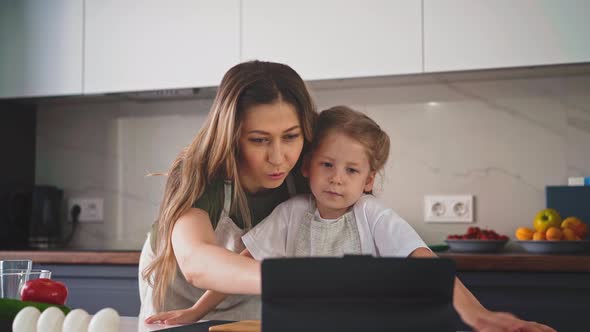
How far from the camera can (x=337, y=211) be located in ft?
5.15

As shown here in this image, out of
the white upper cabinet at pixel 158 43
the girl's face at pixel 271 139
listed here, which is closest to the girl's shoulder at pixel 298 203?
the girl's face at pixel 271 139

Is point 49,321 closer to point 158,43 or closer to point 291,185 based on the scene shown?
point 291,185

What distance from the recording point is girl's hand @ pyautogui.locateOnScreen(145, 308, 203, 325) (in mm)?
1312

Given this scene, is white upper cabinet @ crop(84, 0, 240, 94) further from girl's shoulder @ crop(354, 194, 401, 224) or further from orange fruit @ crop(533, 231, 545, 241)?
girl's shoulder @ crop(354, 194, 401, 224)

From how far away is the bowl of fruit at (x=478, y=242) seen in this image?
2.49 meters

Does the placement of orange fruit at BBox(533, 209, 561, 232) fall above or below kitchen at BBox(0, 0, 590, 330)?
below

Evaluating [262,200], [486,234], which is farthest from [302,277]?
[486,234]

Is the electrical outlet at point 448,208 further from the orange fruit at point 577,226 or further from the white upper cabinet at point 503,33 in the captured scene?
the white upper cabinet at point 503,33

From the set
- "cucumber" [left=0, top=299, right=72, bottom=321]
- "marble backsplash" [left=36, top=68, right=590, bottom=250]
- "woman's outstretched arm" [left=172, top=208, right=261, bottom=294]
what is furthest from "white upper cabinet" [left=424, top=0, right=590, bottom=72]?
"cucumber" [left=0, top=299, right=72, bottom=321]

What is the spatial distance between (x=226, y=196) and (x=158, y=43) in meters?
1.55

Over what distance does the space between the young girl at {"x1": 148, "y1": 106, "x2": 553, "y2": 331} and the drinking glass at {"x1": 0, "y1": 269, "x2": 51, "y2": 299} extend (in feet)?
1.14

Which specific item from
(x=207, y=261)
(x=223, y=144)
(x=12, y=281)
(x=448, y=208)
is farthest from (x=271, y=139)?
(x=448, y=208)

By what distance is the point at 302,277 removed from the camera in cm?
74

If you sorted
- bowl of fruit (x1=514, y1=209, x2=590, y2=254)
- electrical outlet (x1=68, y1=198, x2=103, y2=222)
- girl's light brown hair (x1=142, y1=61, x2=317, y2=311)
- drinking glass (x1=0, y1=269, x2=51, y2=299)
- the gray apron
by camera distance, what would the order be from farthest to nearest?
electrical outlet (x1=68, y1=198, x2=103, y2=222) → bowl of fruit (x1=514, y1=209, x2=590, y2=254) → the gray apron → girl's light brown hair (x1=142, y1=61, x2=317, y2=311) → drinking glass (x1=0, y1=269, x2=51, y2=299)
